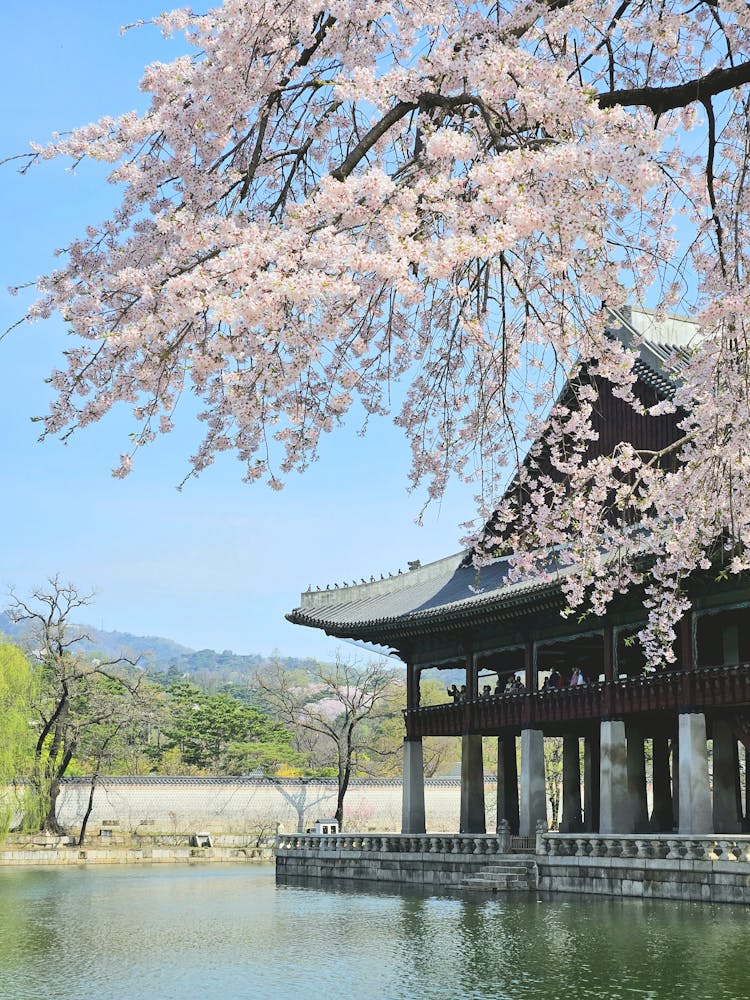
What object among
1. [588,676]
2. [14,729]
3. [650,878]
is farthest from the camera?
[14,729]

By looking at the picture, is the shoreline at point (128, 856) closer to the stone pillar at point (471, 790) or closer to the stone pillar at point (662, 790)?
the stone pillar at point (471, 790)

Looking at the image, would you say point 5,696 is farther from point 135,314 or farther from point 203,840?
point 135,314

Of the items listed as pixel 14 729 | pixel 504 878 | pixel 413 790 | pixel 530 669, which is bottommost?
pixel 504 878

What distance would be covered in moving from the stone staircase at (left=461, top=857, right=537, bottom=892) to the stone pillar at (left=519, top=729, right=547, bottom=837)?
155cm

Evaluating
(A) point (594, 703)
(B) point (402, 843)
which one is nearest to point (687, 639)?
(A) point (594, 703)

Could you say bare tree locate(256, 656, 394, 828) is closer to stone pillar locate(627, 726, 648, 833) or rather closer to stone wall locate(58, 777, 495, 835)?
stone wall locate(58, 777, 495, 835)

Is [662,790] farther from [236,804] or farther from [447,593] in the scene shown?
[236,804]

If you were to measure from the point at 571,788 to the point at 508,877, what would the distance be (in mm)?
8506

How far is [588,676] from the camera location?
30859mm

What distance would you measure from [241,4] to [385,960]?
1192 centimetres

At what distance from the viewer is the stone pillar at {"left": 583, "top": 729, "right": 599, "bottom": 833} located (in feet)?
95.8

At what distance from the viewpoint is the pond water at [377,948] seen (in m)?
12.9

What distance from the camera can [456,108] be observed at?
7254 mm

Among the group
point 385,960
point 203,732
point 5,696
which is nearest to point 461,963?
point 385,960
